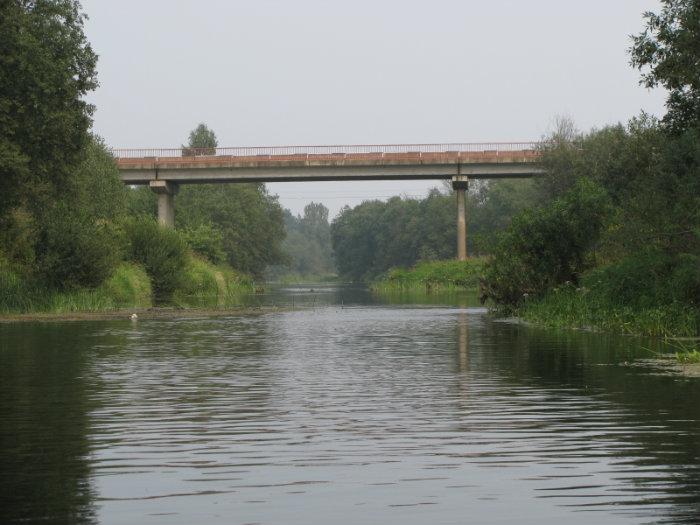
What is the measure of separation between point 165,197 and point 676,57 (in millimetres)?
67258

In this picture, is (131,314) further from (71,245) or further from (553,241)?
(553,241)

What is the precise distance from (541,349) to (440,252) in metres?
127

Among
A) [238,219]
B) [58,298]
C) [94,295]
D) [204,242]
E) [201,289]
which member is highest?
[238,219]

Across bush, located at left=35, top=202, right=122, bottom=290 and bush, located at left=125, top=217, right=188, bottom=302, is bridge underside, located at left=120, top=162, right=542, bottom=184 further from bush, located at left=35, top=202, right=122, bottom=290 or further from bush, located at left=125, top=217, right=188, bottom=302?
bush, located at left=35, top=202, right=122, bottom=290

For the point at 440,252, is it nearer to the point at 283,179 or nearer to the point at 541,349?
the point at 283,179

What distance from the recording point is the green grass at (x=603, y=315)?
2942 centimetres

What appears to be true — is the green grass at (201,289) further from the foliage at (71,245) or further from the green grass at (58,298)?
the foliage at (71,245)

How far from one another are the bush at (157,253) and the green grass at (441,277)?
3489 cm

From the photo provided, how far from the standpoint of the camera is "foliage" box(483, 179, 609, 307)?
39.5m

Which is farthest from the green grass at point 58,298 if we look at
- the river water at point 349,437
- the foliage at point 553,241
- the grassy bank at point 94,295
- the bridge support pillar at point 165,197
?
the bridge support pillar at point 165,197

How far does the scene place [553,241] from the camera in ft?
132


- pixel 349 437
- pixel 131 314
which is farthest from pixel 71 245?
pixel 349 437

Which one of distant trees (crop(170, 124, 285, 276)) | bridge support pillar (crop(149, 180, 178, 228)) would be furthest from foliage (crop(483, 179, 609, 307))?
distant trees (crop(170, 124, 285, 276))

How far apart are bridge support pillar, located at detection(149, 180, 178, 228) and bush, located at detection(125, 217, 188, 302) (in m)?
31.8
